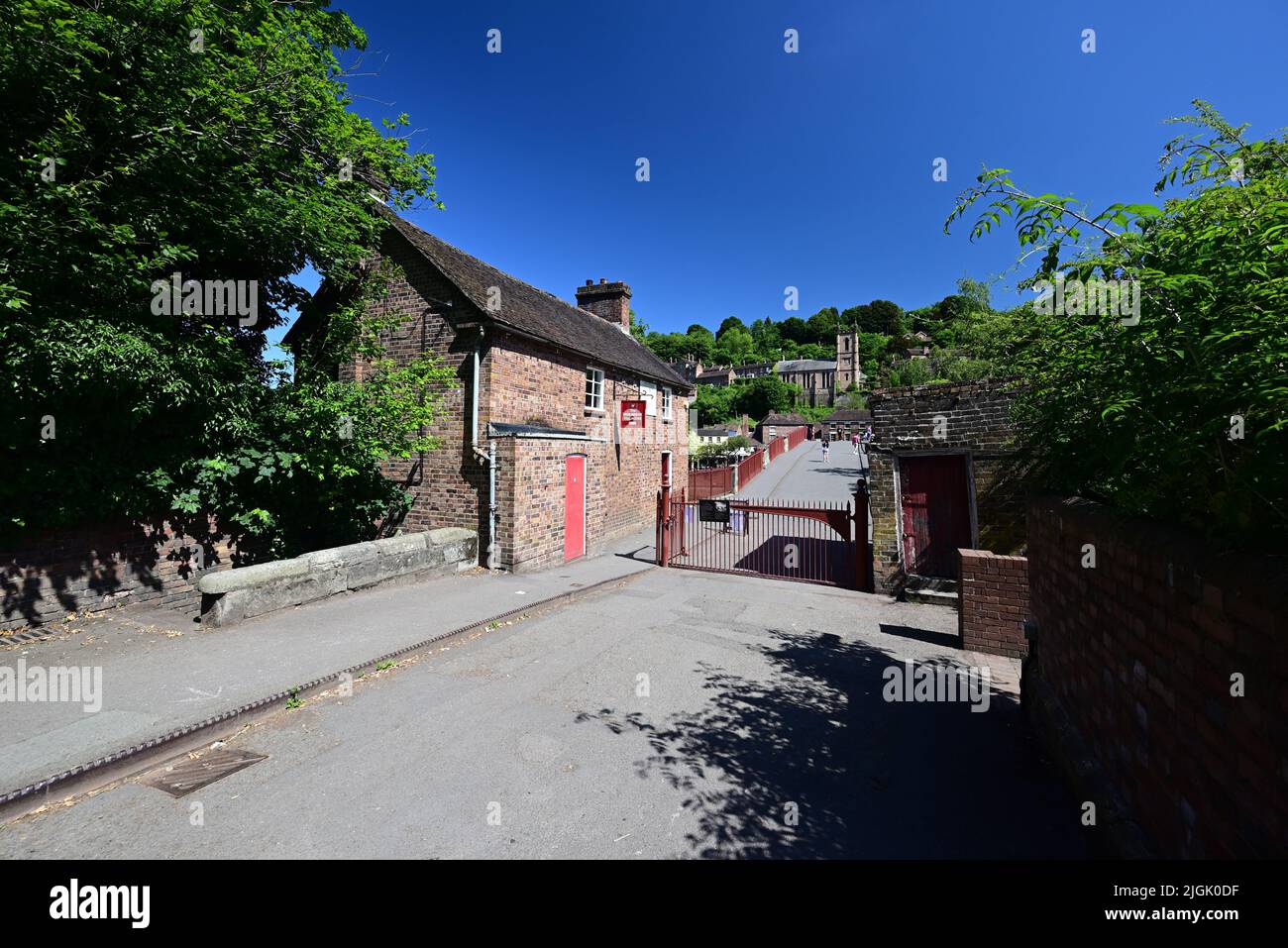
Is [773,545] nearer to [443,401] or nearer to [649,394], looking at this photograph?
[649,394]

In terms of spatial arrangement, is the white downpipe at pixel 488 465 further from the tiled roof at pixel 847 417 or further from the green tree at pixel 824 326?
the green tree at pixel 824 326

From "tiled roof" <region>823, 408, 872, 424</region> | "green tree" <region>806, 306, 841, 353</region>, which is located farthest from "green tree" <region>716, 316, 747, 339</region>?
"tiled roof" <region>823, 408, 872, 424</region>

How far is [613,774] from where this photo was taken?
384cm

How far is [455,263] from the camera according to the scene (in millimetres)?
12828

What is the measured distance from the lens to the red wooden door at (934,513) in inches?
346

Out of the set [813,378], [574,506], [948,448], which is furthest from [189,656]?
[813,378]

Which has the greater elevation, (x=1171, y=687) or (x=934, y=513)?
(x=934, y=513)

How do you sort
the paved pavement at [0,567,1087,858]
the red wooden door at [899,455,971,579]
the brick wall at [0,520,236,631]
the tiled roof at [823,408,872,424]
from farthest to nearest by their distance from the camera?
the tiled roof at [823,408,872,424], the red wooden door at [899,455,971,579], the brick wall at [0,520,236,631], the paved pavement at [0,567,1087,858]

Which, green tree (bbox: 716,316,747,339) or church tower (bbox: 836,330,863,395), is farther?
green tree (bbox: 716,316,747,339)

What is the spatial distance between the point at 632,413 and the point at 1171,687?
14.4m

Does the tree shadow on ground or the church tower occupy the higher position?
the church tower

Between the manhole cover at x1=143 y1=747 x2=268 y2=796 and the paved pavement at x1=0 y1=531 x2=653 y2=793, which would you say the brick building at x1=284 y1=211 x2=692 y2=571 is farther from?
the manhole cover at x1=143 y1=747 x2=268 y2=796

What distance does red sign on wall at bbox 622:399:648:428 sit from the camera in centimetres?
1593

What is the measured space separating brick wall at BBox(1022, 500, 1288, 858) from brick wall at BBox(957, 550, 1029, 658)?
2.80m
